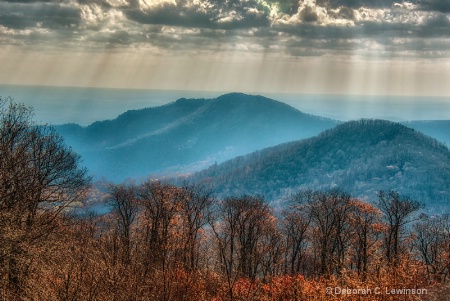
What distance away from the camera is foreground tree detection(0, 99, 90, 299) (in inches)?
1087

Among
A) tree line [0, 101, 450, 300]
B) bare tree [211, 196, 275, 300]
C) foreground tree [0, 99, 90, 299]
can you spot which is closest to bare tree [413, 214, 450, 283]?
tree line [0, 101, 450, 300]

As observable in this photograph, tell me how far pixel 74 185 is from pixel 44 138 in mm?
5666

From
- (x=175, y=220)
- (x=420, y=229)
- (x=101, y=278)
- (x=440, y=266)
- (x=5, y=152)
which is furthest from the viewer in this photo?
(x=420, y=229)

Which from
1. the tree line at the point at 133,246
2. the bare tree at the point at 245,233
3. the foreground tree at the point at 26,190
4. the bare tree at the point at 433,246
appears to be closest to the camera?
the tree line at the point at 133,246

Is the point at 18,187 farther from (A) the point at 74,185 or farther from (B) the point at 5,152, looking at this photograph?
(A) the point at 74,185

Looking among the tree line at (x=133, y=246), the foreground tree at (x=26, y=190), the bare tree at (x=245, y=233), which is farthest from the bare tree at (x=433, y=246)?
the foreground tree at (x=26, y=190)

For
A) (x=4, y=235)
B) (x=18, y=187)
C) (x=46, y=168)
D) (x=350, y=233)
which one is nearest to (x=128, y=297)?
(x=4, y=235)

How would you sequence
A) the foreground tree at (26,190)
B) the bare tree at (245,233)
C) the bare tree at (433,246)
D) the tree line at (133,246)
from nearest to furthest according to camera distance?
the tree line at (133,246)
the foreground tree at (26,190)
the bare tree at (433,246)
the bare tree at (245,233)

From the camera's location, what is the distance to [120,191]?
77562 millimetres

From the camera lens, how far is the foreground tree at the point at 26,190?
27609 millimetres

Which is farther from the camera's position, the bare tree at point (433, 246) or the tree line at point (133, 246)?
the bare tree at point (433, 246)

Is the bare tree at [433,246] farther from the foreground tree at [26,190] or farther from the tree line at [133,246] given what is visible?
the foreground tree at [26,190]

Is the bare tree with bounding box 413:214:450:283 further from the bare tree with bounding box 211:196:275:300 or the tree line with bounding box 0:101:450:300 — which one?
the bare tree with bounding box 211:196:275:300

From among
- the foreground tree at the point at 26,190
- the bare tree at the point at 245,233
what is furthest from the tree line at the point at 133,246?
the bare tree at the point at 245,233
